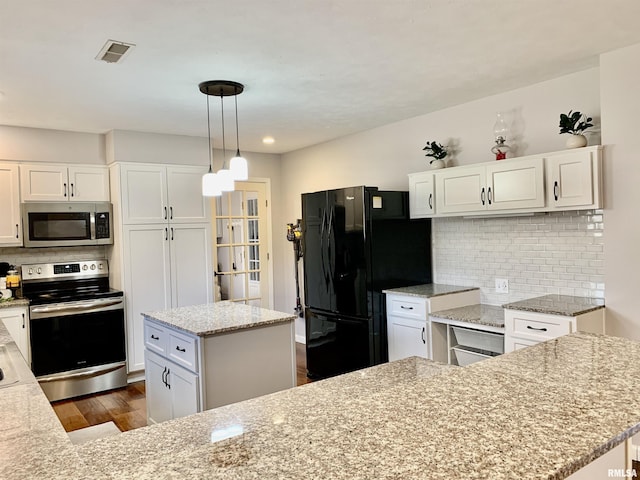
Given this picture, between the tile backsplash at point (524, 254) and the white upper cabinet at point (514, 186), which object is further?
the tile backsplash at point (524, 254)

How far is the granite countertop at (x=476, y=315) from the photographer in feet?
10.8

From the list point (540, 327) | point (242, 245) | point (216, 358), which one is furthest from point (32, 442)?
point (242, 245)

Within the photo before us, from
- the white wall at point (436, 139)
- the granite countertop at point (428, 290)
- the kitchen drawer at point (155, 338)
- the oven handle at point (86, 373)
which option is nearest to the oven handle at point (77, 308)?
the oven handle at point (86, 373)

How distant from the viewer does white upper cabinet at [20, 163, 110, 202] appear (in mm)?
4281

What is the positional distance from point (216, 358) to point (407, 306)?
174 centimetres

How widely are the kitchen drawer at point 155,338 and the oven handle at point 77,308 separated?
1.34m

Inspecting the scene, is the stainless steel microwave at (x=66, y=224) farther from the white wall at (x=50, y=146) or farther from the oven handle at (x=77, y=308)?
the oven handle at (x=77, y=308)

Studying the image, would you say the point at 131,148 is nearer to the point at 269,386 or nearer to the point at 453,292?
the point at 269,386

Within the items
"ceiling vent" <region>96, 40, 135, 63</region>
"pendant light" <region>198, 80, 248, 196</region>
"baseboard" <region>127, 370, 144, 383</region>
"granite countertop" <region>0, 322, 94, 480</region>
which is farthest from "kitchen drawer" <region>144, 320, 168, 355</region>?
"ceiling vent" <region>96, 40, 135, 63</region>

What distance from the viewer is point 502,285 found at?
12.3ft

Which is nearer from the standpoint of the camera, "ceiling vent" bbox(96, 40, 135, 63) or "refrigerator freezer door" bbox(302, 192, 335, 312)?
"ceiling vent" bbox(96, 40, 135, 63)

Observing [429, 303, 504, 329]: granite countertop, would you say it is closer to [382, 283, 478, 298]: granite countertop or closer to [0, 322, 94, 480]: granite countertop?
[382, 283, 478, 298]: granite countertop

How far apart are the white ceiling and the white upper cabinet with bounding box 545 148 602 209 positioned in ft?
2.07

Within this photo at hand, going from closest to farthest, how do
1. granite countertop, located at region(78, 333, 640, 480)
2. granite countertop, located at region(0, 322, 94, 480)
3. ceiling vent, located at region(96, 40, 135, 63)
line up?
granite countertop, located at region(78, 333, 640, 480) → granite countertop, located at region(0, 322, 94, 480) → ceiling vent, located at region(96, 40, 135, 63)
